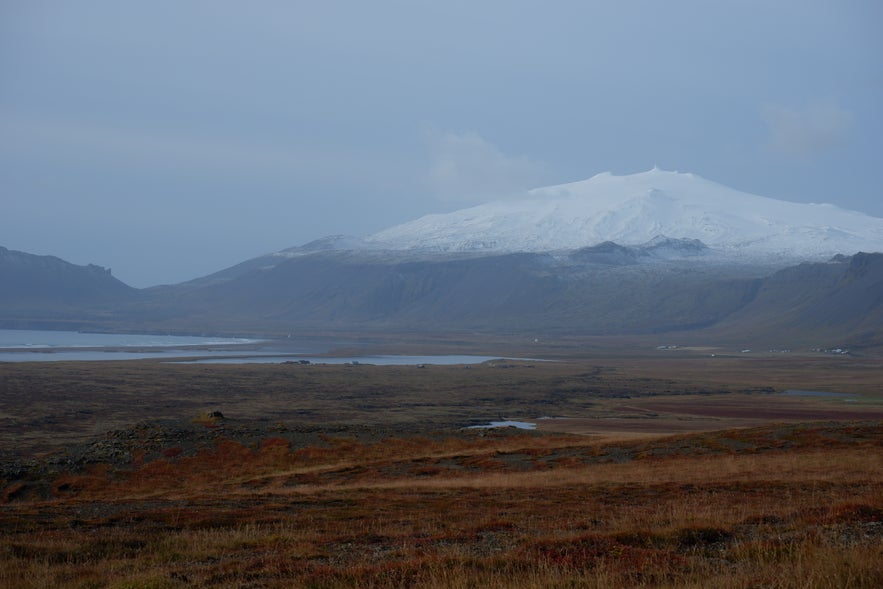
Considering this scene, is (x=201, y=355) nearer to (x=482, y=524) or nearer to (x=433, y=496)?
(x=433, y=496)

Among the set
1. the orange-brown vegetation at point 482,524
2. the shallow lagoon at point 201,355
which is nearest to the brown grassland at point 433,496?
the orange-brown vegetation at point 482,524

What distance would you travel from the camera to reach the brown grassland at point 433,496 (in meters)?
9.35

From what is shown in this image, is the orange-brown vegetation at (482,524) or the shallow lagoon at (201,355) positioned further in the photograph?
the shallow lagoon at (201,355)

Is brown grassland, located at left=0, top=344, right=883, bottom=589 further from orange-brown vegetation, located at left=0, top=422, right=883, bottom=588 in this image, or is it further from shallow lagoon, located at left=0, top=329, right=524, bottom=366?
shallow lagoon, located at left=0, top=329, right=524, bottom=366

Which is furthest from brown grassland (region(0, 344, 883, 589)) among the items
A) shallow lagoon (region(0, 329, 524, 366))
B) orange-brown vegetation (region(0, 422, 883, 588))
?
shallow lagoon (region(0, 329, 524, 366))

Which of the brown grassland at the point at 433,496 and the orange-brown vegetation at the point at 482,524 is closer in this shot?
the orange-brown vegetation at the point at 482,524

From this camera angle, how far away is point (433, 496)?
20562 millimetres

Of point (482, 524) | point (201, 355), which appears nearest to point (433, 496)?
point (482, 524)

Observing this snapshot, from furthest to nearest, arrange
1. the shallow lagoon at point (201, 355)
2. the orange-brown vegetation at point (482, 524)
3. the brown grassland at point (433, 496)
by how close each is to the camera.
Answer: the shallow lagoon at point (201, 355) < the brown grassland at point (433, 496) < the orange-brown vegetation at point (482, 524)

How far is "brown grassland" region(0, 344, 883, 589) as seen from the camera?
9352 mm

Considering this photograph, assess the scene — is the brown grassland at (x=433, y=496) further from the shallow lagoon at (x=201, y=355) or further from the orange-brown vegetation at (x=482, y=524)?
the shallow lagoon at (x=201, y=355)

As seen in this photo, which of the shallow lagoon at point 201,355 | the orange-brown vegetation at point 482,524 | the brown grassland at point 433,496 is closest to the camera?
the orange-brown vegetation at point 482,524

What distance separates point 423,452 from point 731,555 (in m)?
26.2

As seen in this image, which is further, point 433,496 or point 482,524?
point 433,496
